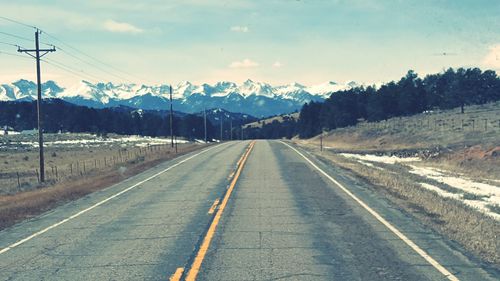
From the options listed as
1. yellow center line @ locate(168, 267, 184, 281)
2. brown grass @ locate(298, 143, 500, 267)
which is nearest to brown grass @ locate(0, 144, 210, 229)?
yellow center line @ locate(168, 267, 184, 281)

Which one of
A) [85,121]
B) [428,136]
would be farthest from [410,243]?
[85,121]

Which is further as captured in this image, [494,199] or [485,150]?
[485,150]

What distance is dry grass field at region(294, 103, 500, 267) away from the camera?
461 inches

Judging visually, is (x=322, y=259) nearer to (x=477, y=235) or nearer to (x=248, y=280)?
(x=248, y=280)

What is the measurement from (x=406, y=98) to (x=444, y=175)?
7002cm

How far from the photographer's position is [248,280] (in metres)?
7.46

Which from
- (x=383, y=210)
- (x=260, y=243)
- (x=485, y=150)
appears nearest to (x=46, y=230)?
(x=260, y=243)

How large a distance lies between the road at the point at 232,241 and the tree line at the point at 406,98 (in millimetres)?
84967

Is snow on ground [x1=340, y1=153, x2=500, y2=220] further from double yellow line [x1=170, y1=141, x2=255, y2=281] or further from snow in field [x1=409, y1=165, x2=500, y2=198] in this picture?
double yellow line [x1=170, y1=141, x2=255, y2=281]

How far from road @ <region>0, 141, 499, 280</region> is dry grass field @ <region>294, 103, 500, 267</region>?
838mm

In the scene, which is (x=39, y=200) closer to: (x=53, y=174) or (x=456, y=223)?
(x=456, y=223)

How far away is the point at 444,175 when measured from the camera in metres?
31.0

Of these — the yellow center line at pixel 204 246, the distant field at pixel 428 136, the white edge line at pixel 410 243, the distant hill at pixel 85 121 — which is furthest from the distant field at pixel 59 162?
the distant hill at pixel 85 121

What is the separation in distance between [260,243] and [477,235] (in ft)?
16.8
